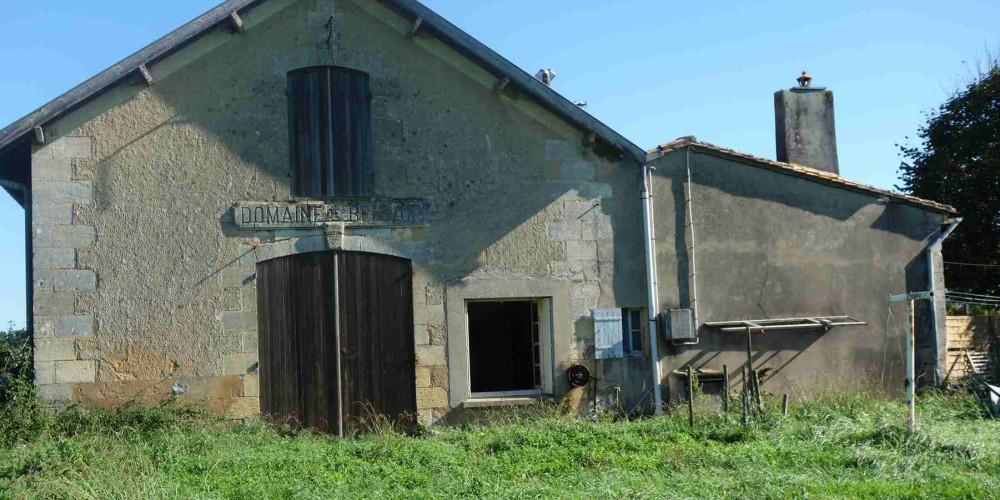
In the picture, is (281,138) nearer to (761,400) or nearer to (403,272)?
(403,272)

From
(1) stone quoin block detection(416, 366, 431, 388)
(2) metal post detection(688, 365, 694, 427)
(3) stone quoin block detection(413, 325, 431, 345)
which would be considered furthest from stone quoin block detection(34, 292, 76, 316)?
(2) metal post detection(688, 365, 694, 427)

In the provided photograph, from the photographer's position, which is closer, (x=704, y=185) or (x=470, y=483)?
(x=470, y=483)

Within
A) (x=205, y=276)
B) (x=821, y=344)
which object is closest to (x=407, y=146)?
(x=205, y=276)

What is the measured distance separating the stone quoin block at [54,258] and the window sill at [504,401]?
4.78 meters

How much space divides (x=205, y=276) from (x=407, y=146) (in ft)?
9.26

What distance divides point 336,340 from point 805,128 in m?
7.92

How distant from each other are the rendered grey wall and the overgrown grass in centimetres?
128

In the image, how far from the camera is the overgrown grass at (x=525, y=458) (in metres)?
7.62

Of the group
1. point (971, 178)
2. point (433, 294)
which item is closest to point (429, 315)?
point (433, 294)

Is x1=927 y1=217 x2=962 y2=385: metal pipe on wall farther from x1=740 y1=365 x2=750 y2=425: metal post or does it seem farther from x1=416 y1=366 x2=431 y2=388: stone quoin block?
x1=416 y1=366 x2=431 y2=388: stone quoin block

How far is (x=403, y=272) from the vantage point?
36.8 ft

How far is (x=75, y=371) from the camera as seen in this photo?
34.0 feet

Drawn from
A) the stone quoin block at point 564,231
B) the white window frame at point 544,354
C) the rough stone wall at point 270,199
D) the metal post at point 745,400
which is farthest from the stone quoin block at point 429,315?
the metal post at point 745,400

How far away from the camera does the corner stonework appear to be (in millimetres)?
10344
